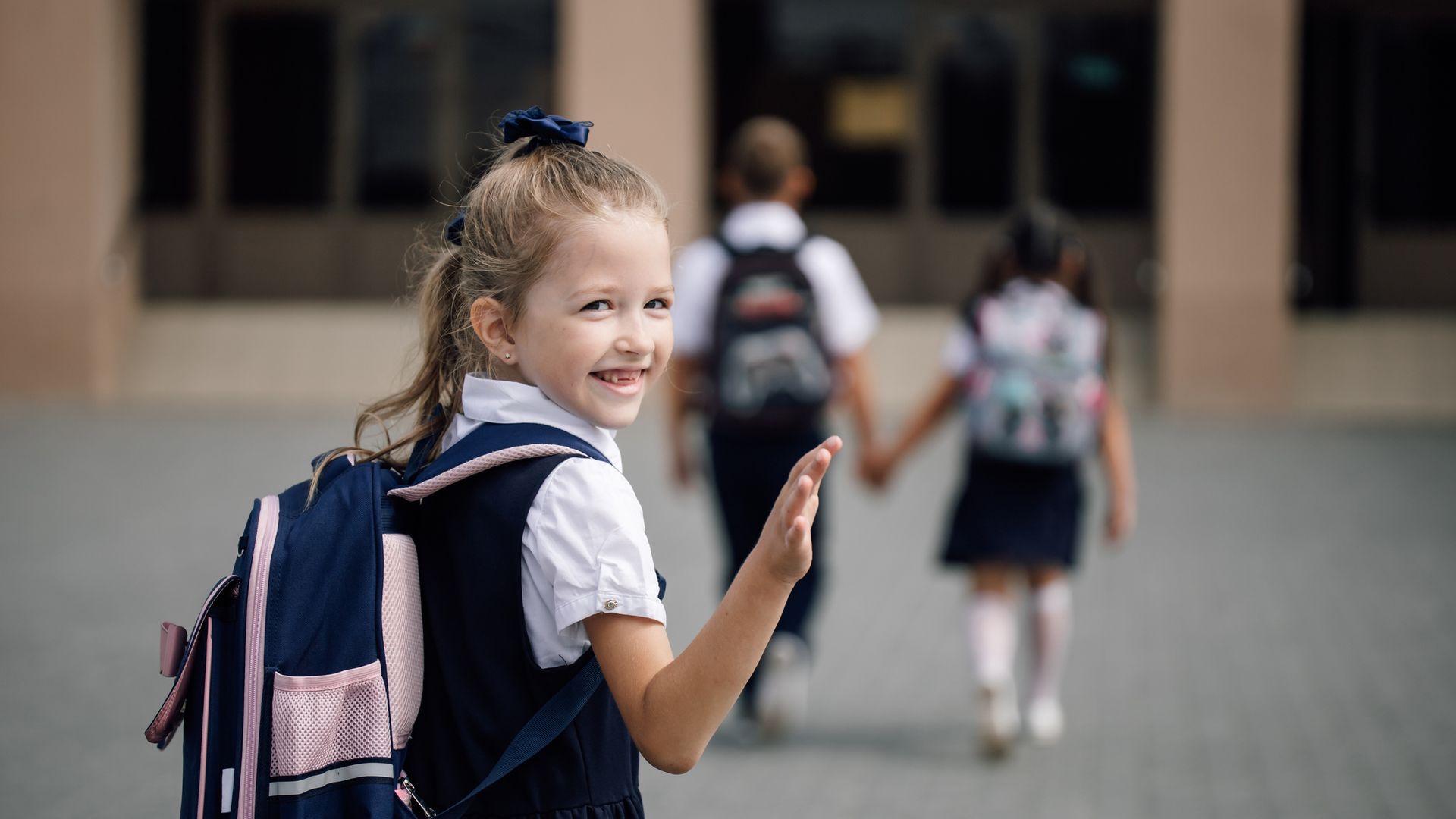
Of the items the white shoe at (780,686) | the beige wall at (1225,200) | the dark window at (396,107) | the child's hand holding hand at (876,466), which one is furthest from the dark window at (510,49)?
the white shoe at (780,686)

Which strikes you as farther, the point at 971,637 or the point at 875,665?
the point at 875,665

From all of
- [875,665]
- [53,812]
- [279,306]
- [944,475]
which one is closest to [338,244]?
A: [279,306]

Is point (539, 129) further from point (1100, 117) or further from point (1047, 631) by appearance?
point (1100, 117)

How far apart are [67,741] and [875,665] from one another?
9.99ft

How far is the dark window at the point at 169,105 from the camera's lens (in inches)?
765

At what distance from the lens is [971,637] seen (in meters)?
5.49

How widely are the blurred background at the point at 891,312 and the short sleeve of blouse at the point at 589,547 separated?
3.08m

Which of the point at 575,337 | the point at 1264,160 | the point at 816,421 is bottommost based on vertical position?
the point at 816,421

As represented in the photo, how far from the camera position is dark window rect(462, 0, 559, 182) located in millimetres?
19312

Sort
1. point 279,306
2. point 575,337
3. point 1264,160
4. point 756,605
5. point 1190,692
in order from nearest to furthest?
point 756,605 < point 575,337 < point 1190,692 < point 1264,160 < point 279,306

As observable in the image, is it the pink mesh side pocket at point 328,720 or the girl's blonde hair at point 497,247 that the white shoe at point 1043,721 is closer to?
the girl's blonde hair at point 497,247

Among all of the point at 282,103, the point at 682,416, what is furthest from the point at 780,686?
the point at 282,103

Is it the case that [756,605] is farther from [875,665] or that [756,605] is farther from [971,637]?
[875,665]

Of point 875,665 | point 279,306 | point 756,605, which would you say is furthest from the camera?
point 279,306
